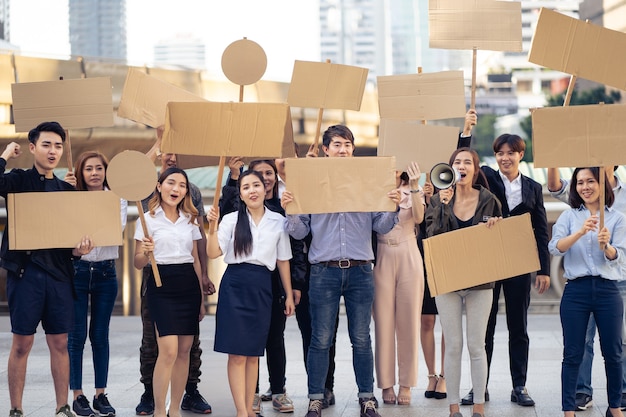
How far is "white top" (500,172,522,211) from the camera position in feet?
24.0

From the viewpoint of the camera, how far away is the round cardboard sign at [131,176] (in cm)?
638

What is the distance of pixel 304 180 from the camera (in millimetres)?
6531

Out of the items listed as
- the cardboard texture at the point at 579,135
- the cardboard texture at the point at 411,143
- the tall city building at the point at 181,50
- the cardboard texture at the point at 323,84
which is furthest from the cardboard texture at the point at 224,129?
the tall city building at the point at 181,50

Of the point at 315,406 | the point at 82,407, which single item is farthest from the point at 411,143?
the point at 82,407

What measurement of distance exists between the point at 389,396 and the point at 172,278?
1.86 meters

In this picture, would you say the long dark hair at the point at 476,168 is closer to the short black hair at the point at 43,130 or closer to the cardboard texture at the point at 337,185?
the cardboard texture at the point at 337,185

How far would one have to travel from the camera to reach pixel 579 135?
20.8ft

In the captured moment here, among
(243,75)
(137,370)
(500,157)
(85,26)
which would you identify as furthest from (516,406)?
(85,26)

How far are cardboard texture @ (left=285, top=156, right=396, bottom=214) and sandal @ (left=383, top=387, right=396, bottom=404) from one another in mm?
1515

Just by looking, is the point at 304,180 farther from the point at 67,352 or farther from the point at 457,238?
the point at 67,352

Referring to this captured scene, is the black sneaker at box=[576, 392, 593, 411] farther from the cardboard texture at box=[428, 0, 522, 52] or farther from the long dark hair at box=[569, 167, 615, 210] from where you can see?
the cardboard texture at box=[428, 0, 522, 52]

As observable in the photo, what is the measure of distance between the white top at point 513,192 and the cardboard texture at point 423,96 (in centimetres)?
60

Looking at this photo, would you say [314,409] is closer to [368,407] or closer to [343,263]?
[368,407]

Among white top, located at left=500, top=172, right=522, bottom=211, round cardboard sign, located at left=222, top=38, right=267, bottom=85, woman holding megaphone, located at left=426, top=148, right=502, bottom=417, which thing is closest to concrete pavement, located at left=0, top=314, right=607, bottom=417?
woman holding megaphone, located at left=426, top=148, right=502, bottom=417
